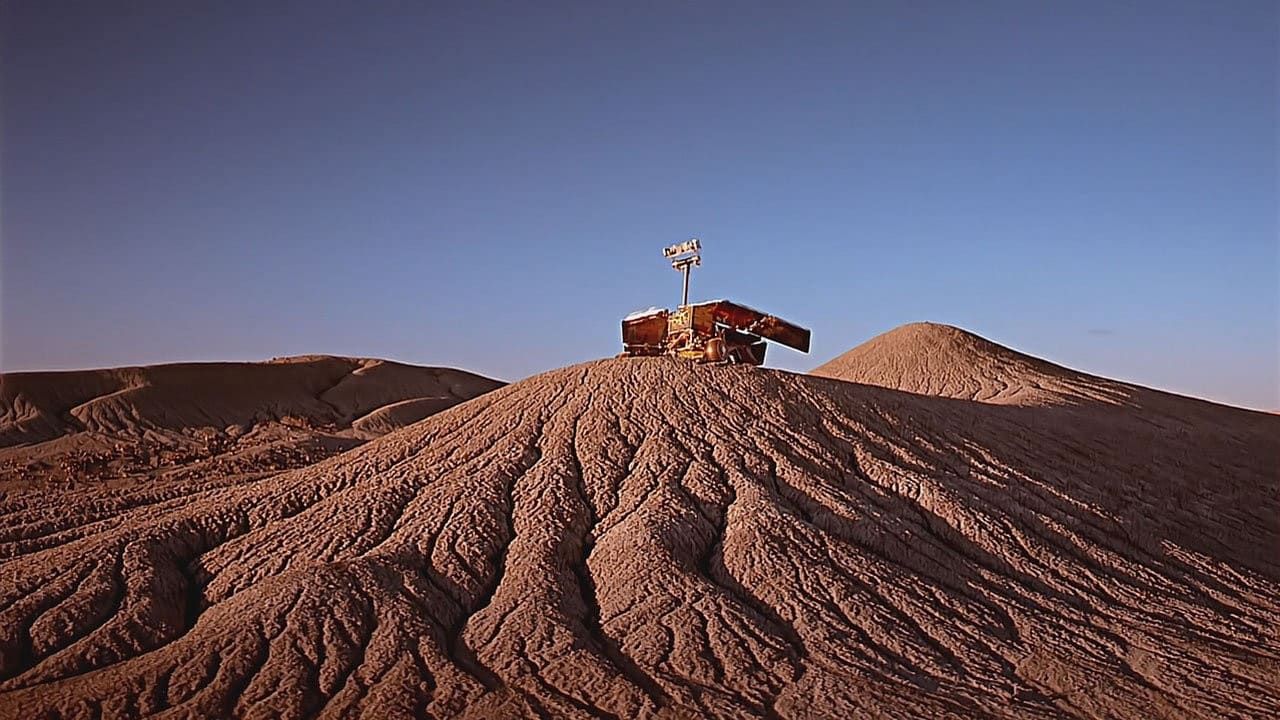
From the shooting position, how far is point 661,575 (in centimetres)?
1309

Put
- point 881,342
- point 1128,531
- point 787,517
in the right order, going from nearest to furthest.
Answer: point 787,517 < point 1128,531 < point 881,342

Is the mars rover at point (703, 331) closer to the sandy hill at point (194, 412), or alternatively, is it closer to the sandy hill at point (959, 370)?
the sandy hill at point (194, 412)

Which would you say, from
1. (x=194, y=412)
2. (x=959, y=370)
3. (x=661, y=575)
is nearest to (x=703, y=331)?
(x=661, y=575)

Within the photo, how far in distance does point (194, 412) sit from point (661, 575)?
140 ft

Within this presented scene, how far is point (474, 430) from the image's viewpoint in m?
18.1

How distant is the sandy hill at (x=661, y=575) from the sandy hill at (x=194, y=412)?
11.9 m

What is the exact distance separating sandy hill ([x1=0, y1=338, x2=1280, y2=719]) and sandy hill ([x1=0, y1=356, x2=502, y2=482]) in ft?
39.0

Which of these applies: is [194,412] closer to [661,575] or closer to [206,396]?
[206,396]

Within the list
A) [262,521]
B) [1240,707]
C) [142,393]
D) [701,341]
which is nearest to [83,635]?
[262,521]

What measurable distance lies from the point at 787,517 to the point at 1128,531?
646cm

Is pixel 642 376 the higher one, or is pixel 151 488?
pixel 642 376

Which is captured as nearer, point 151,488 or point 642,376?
point 151,488

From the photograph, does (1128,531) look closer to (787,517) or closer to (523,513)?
(787,517)

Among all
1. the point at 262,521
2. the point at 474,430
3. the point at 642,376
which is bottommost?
the point at 262,521
